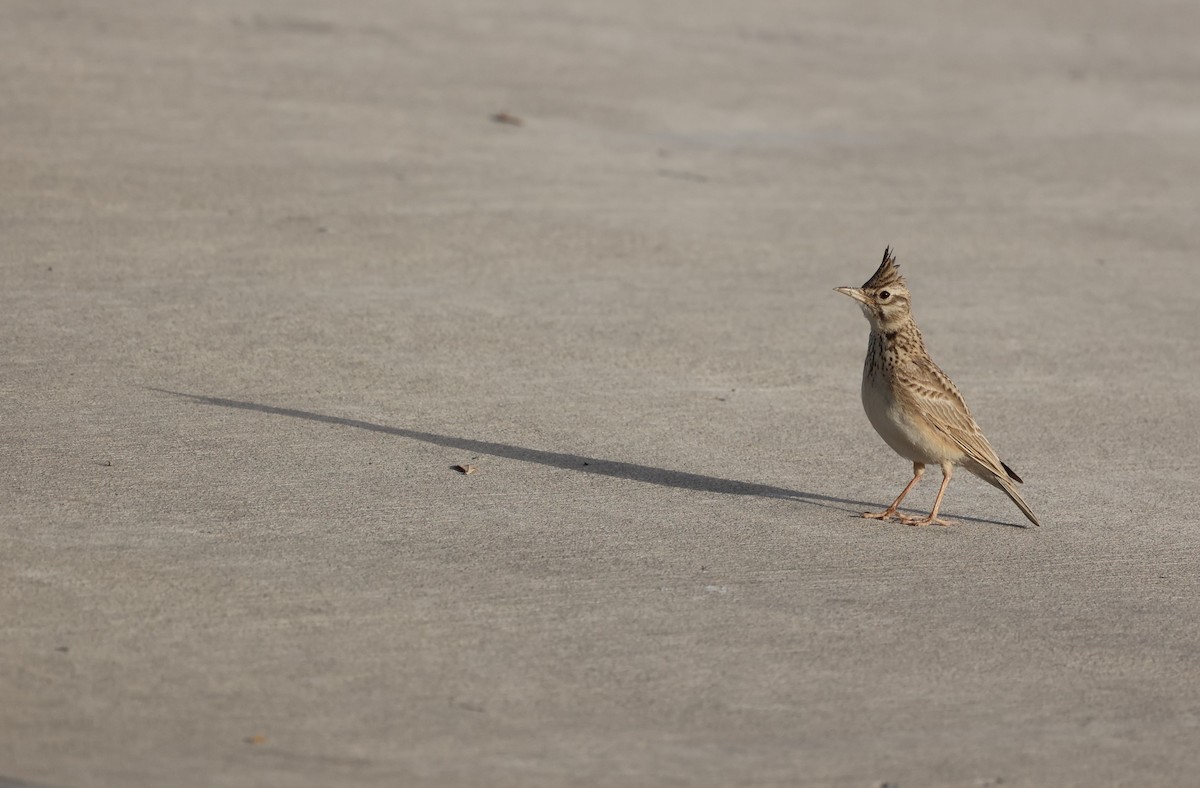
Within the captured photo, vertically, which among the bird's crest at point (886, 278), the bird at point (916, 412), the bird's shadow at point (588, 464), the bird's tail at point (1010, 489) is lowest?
the bird's shadow at point (588, 464)

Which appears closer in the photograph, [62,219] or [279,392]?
[279,392]

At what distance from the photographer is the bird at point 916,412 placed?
7.61 meters

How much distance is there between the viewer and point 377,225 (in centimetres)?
1200

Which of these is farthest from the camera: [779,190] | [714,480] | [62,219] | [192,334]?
[779,190]

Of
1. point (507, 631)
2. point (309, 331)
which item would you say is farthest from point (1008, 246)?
point (507, 631)

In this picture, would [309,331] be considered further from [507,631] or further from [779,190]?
[779,190]

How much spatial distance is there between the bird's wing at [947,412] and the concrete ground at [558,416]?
35cm

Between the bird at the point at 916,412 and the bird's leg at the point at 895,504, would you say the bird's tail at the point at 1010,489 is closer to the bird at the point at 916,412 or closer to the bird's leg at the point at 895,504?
the bird at the point at 916,412

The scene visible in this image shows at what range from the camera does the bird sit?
761cm

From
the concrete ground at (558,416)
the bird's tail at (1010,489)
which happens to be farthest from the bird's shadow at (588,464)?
the bird's tail at (1010,489)

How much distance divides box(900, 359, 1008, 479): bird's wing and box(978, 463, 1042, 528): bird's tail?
0.08 ft

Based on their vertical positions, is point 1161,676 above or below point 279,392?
above

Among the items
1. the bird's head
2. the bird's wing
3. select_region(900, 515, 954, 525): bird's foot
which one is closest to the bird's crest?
the bird's head

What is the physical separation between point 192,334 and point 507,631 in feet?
13.9
